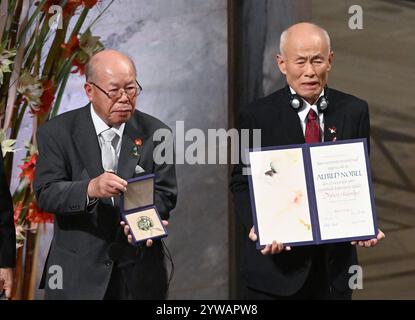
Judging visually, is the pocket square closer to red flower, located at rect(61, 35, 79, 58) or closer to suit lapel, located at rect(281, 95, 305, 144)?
suit lapel, located at rect(281, 95, 305, 144)

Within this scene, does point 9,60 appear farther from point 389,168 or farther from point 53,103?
point 389,168

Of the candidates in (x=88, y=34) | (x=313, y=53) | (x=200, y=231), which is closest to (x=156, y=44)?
(x=88, y=34)

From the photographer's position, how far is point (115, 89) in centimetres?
417

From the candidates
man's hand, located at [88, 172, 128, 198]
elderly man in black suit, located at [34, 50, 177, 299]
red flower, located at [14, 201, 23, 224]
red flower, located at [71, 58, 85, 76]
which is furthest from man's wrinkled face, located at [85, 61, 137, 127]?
red flower, located at [14, 201, 23, 224]

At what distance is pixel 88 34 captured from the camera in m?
4.63

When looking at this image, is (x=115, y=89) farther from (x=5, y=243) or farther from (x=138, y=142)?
(x=5, y=243)

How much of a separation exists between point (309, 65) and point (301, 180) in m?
0.47

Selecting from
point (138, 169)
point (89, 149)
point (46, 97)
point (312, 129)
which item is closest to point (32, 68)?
point (46, 97)

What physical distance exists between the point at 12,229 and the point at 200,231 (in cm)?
149

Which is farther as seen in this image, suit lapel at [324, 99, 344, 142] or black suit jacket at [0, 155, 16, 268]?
suit lapel at [324, 99, 344, 142]

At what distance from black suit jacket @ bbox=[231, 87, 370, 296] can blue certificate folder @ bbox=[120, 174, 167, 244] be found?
34 cm

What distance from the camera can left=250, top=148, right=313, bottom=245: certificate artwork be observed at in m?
3.90

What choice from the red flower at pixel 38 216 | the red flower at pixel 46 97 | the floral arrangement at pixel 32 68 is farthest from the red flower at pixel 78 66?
the red flower at pixel 38 216

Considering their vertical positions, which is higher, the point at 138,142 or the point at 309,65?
the point at 309,65
